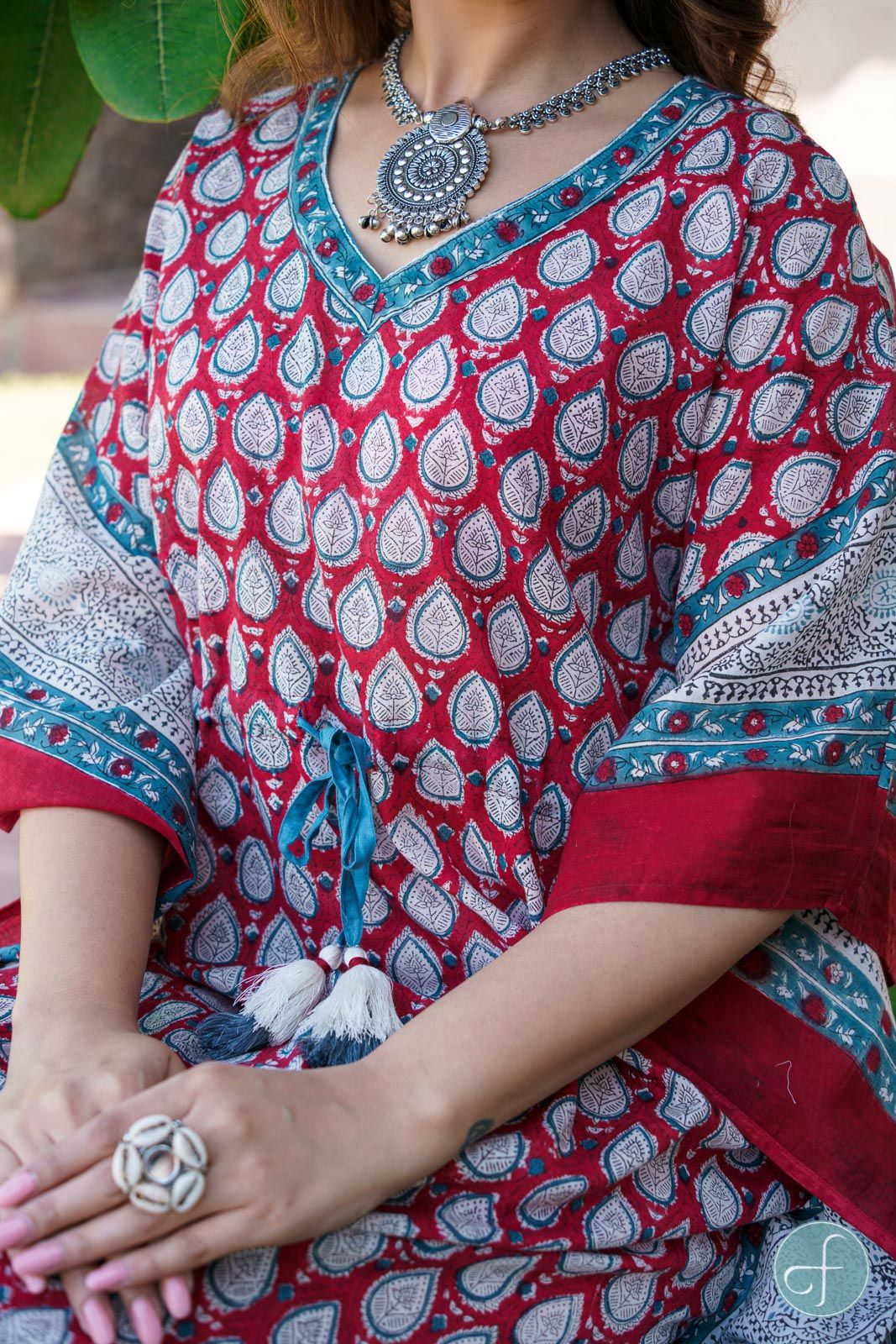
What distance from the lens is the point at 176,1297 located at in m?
0.92

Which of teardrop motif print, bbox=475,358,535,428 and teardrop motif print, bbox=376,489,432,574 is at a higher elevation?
teardrop motif print, bbox=475,358,535,428

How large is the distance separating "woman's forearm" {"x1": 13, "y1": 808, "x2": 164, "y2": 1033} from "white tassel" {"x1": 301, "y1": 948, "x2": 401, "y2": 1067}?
146 mm

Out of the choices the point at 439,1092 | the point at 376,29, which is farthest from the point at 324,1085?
the point at 376,29

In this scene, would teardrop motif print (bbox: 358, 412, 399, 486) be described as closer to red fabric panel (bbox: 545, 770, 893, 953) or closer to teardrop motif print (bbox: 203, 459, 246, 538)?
teardrop motif print (bbox: 203, 459, 246, 538)

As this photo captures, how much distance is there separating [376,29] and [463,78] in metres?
0.18

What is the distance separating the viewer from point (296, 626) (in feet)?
3.98

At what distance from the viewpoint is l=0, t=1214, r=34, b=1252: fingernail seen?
905mm

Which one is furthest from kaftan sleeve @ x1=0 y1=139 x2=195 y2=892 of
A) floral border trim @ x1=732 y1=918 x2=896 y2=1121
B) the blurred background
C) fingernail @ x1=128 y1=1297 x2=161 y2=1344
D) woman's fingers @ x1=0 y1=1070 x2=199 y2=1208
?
the blurred background

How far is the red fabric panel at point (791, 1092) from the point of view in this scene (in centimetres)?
110

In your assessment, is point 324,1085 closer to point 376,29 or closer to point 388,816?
point 388,816

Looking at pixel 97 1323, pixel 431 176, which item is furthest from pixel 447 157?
pixel 97 1323

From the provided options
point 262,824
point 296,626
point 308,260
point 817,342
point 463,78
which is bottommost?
point 262,824

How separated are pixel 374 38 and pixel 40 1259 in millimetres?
1128

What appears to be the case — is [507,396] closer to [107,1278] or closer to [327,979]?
[327,979]
